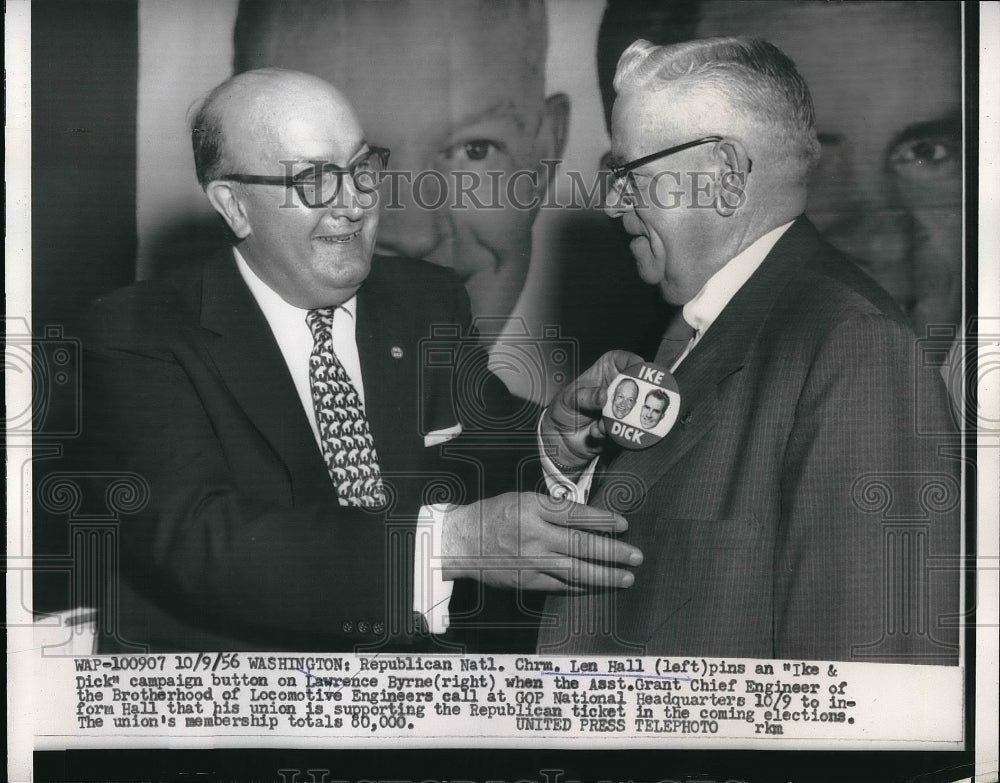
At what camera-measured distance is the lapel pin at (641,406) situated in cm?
342

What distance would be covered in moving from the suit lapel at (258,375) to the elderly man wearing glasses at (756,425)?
87 cm

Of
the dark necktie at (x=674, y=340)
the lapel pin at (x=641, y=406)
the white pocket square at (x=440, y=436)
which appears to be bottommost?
the white pocket square at (x=440, y=436)

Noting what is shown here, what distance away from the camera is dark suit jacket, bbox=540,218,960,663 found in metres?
3.35

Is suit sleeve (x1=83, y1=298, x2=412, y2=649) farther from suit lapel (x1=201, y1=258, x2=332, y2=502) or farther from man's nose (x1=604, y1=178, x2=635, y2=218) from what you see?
man's nose (x1=604, y1=178, x2=635, y2=218)

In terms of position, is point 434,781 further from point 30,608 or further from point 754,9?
point 754,9

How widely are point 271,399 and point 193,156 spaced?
93 centimetres

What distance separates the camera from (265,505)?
347cm

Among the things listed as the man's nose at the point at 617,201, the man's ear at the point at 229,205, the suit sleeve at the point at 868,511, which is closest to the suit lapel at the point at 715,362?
the suit sleeve at the point at 868,511

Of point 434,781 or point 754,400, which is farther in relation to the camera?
point 434,781

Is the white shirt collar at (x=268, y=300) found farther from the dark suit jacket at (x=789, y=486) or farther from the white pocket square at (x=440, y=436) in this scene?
the dark suit jacket at (x=789, y=486)

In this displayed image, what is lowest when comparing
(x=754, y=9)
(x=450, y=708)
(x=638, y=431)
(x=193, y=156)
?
(x=450, y=708)

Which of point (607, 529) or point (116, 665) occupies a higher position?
point (607, 529)

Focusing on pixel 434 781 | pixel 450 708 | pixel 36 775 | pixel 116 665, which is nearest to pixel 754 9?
pixel 450 708
